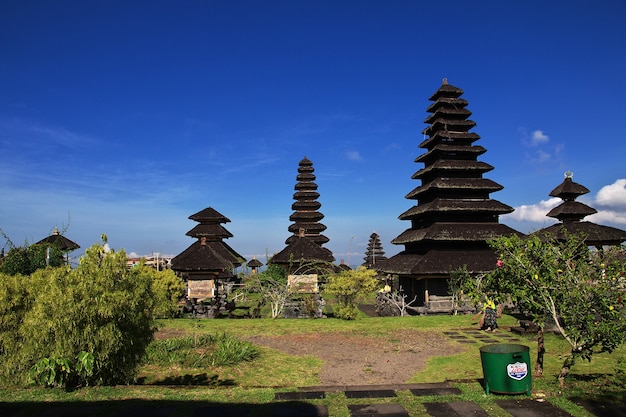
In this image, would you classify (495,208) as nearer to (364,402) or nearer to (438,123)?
(438,123)

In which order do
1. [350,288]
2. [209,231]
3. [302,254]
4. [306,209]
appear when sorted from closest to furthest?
[350,288], [302,254], [209,231], [306,209]

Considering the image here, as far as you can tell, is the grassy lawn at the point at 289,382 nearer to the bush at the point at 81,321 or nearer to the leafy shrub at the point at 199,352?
the leafy shrub at the point at 199,352

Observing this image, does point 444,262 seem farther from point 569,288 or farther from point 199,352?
point 199,352

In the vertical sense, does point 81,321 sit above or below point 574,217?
below

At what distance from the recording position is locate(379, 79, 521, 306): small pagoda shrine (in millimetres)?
25547

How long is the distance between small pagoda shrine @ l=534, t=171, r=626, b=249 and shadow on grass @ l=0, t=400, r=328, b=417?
95.8ft

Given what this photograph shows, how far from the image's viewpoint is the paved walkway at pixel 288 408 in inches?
285

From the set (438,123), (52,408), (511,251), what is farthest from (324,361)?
(438,123)

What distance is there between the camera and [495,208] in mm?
27703

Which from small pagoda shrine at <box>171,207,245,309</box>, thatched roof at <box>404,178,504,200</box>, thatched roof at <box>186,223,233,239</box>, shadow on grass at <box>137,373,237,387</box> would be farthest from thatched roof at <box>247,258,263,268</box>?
shadow on grass at <box>137,373,237,387</box>

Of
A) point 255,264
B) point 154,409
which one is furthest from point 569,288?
point 255,264

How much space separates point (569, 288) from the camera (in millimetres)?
8852

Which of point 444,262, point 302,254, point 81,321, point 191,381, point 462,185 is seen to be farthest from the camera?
point 302,254

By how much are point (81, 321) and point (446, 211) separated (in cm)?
2388
